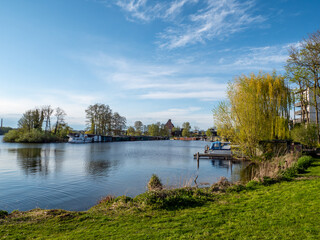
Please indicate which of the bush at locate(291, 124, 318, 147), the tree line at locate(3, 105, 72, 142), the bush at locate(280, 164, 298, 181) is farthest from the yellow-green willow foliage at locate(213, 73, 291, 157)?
the tree line at locate(3, 105, 72, 142)

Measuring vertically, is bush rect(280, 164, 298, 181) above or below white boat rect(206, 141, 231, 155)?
above

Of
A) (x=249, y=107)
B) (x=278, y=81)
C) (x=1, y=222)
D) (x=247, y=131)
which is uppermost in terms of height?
(x=278, y=81)

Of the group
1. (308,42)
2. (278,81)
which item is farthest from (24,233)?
(278,81)

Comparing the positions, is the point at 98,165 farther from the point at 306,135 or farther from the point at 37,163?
the point at 306,135

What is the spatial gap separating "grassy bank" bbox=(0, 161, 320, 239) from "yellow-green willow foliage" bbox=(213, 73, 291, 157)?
14.4m

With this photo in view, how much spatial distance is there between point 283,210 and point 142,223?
5.05 metres

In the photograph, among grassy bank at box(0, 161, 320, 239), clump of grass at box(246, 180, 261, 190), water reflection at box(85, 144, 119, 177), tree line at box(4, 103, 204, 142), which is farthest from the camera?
tree line at box(4, 103, 204, 142)

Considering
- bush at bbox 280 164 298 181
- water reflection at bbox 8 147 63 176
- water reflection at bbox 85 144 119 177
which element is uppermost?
bush at bbox 280 164 298 181

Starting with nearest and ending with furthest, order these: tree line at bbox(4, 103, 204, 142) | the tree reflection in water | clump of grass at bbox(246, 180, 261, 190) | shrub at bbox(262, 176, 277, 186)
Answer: clump of grass at bbox(246, 180, 261, 190) → shrub at bbox(262, 176, 277, 186) → the tree reflection in water → tree line at bbox(4, 103, 204, 142)

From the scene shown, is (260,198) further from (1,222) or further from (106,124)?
(106,124)

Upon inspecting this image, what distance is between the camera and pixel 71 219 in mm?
8148

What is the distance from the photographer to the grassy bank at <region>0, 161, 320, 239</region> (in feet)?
20.5

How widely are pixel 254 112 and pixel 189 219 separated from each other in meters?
20.1

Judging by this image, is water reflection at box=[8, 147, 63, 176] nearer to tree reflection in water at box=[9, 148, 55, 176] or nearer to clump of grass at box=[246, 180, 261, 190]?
tree reflection in water at box=[9, 148, 55, 176]
